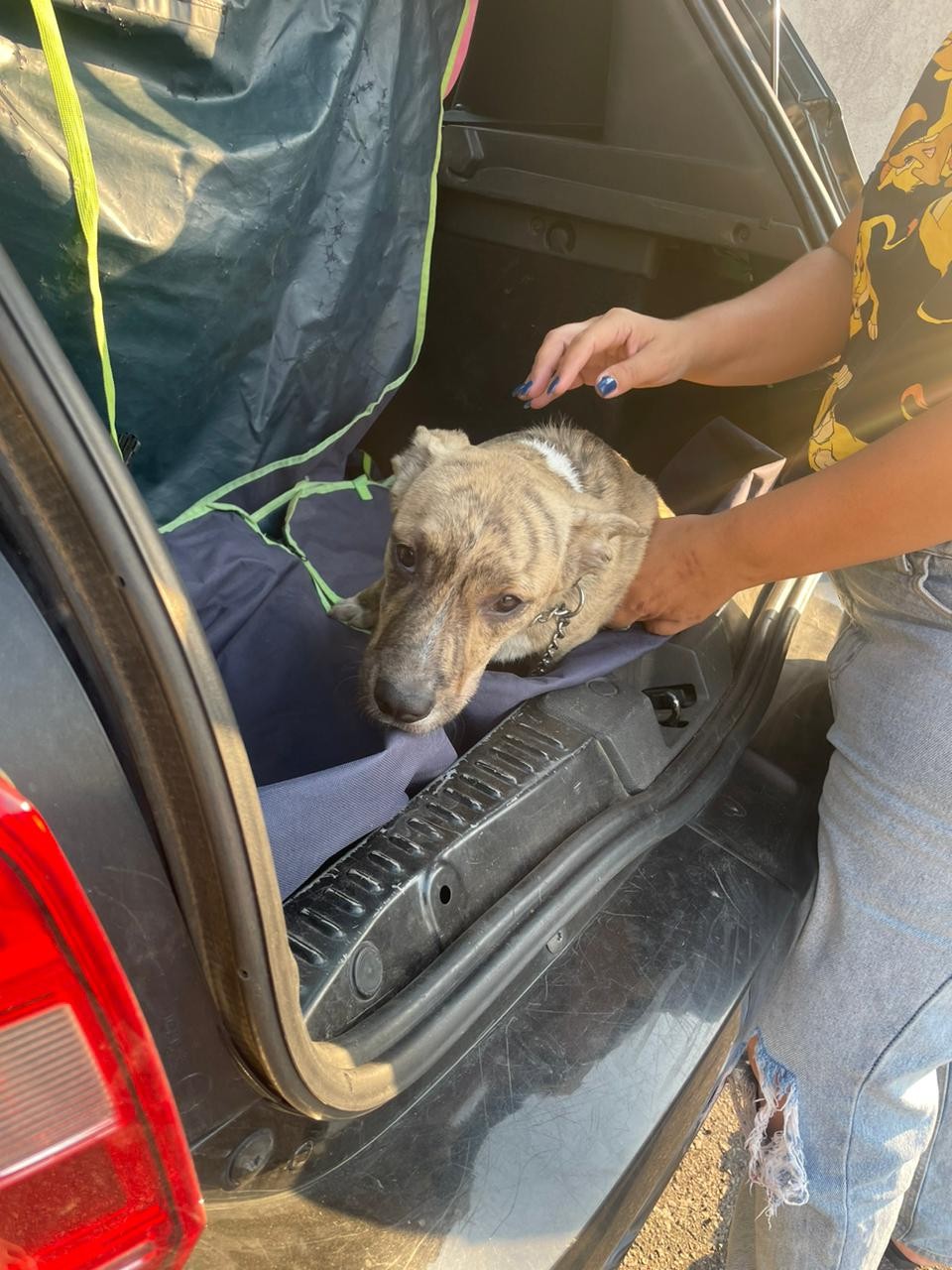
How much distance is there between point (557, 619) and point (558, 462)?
0.57 meters

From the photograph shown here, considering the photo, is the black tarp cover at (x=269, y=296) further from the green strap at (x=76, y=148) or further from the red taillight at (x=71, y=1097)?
the red taillight at (x=71, y=1097)

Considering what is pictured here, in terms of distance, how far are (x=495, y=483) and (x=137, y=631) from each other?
81.2 inches

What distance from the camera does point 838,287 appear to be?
2859mm

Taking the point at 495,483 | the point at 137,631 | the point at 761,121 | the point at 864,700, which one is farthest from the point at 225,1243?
the point at 761,121

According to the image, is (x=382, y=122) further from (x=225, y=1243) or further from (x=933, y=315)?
(x=225, y=1243)

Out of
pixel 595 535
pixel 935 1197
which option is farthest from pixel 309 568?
pixel 935 1197

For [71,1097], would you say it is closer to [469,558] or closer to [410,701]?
[410,701]

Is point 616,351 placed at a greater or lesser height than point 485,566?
greater

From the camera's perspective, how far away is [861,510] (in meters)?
2.13

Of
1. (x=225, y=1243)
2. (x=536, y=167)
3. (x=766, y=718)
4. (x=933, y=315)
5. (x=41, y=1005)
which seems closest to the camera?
(x=41, y=1005)

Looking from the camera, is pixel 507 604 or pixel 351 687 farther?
pixel 507 604

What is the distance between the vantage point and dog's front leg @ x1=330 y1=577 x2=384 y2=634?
10.2 ft

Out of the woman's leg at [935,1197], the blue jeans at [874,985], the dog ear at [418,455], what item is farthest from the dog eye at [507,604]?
the woman's leg at [935,1197]

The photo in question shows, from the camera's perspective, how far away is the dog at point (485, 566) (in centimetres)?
278
